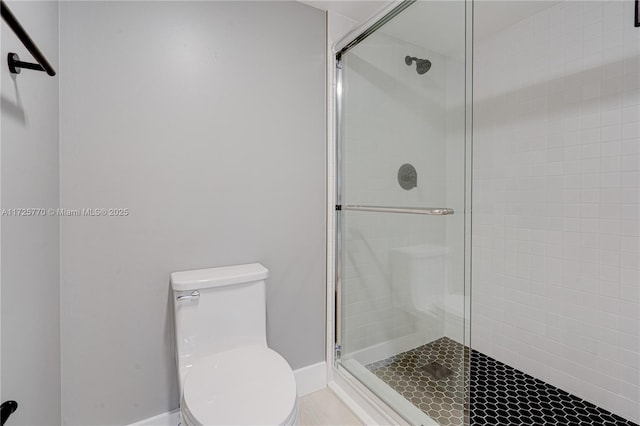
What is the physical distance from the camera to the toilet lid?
3.08 ft

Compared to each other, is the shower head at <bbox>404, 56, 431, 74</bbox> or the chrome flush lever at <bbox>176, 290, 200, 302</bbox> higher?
the shower head at <bbox>404, 56, 431, 74</bbox>

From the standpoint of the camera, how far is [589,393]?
67.1 inches

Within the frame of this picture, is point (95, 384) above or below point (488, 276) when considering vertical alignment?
below

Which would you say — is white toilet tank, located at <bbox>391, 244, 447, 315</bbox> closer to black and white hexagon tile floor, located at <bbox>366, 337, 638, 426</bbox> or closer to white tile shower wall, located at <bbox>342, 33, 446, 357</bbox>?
white tile shower wall, located at <bbox>342, 33, 446, 357</bbox>

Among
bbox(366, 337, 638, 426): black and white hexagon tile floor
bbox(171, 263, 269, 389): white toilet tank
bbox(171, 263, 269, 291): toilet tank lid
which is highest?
bbox(171, 263, 269, 291): toilet tank lid

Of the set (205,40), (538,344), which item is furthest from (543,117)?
(205,40)

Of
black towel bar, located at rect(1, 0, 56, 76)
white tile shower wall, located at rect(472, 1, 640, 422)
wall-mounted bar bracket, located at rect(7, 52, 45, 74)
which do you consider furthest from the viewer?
white tile shower wall, located at rect(472, 1, 640, 422)

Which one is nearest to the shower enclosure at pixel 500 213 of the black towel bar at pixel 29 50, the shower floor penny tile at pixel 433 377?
the shower floor penny tile at pixel 433 377

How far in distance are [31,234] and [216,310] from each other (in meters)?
0.69

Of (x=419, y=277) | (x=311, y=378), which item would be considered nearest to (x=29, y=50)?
(x=419, y=277)

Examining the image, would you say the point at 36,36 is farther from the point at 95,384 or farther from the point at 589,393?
the point at 589,393

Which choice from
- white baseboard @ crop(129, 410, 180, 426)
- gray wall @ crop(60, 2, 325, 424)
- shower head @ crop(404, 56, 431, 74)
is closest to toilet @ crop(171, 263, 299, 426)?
gray wall @ crop(60, 2, 325, 424)

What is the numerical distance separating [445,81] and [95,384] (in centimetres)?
187

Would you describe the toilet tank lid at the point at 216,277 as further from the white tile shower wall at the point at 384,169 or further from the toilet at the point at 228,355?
the white tile shower wall at the point at 384,169
